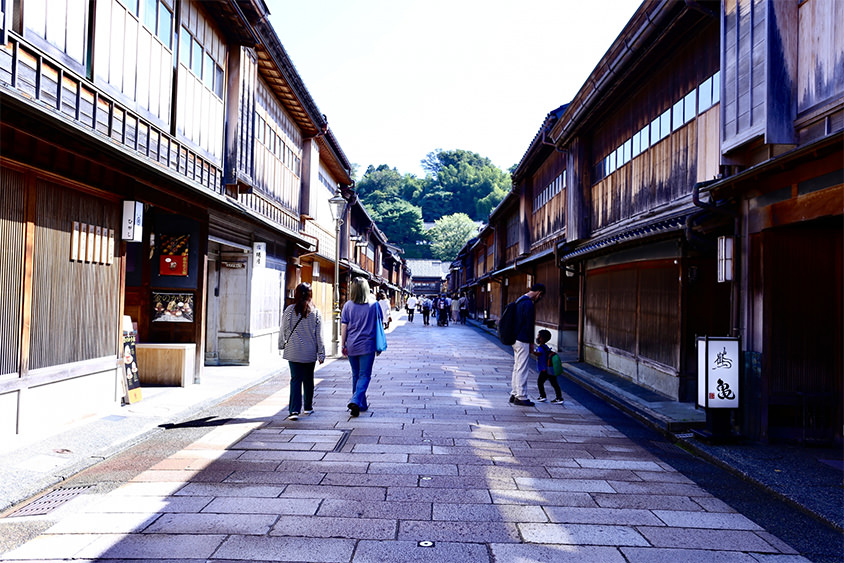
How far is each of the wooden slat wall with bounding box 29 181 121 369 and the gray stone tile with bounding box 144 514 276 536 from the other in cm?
376

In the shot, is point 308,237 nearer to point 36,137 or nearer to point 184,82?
point 184,82

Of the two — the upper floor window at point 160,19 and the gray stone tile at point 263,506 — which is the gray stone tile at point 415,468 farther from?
the upper floor window at point 160,19

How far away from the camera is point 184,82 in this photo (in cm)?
1073

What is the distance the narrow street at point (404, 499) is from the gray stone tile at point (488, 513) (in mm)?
18

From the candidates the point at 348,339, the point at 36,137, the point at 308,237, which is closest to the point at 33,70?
the point at 36,137

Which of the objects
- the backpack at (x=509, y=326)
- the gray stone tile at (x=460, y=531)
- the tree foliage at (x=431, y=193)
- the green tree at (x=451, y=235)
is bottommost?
the gray stone tile at (x=460, y=531)

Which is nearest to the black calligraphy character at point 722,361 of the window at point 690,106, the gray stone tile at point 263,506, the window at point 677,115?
the window at point 690,106

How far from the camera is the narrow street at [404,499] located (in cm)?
398

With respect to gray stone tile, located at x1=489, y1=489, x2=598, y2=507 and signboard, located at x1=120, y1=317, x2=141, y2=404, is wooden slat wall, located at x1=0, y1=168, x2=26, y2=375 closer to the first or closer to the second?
signboard, located at x1=120, y1=317, x2=141, y2=404

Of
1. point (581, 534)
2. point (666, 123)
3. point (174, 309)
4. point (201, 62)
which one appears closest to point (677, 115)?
point (666, 123)

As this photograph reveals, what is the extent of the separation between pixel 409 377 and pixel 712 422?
23.9ft

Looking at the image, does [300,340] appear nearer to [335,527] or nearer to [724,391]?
[335,527]

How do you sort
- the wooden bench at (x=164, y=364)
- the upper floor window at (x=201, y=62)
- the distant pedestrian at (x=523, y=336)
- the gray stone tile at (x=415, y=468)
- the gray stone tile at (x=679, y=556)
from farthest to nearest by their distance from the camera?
the upper floor window at (x=201, y=62) < the wooden bench at (x=164, y=364) < the distant pedestrian at (x=523, y=336) < the gray stone tile at (x=415, y=468) < the gray stone tile at (x=679, y=556)

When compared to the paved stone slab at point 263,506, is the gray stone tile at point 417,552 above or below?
A: above
